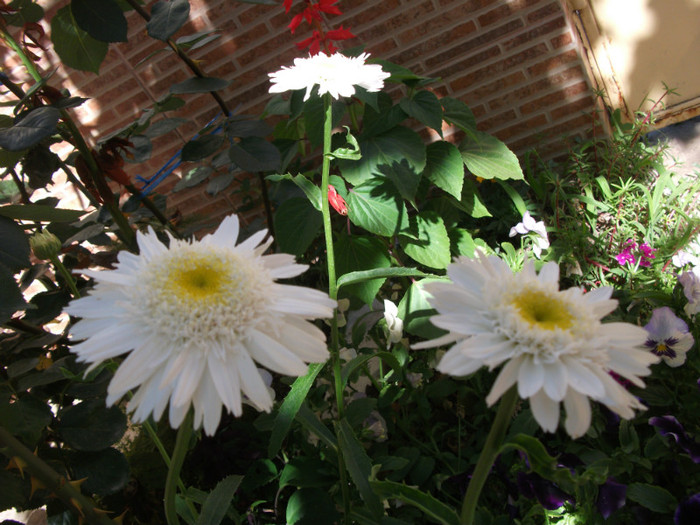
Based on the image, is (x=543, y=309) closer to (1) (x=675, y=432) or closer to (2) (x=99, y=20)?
(1) (x=675, y=432)

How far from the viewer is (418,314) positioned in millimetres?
1256

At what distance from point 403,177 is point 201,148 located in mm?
584

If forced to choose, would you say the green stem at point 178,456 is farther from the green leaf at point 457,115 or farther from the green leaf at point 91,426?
the green leaf at point 457,115

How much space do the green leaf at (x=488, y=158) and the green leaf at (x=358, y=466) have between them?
1009 millimetres

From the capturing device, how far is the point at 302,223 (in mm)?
1305

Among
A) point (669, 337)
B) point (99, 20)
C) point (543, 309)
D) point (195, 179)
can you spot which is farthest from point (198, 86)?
point (669, 337)

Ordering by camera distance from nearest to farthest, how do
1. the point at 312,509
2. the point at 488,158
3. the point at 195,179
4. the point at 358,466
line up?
the point at 358,466
the point at 312,509
the point at 488,158
the point at 195,179

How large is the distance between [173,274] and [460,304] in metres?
0.29

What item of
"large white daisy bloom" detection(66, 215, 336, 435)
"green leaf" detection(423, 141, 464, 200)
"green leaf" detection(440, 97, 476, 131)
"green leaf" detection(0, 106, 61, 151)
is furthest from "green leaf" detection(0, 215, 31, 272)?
"green leaf" detection(440, 97, 476, 131)

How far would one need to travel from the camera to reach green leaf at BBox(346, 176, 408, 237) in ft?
4.22

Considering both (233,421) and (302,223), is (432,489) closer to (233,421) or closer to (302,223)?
(233,421)

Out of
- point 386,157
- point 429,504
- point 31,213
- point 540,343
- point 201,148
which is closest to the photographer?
point 540,343

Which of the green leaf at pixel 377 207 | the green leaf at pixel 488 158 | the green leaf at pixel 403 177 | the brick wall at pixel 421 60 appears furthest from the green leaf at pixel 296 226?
the brick wall at pixel 421 60

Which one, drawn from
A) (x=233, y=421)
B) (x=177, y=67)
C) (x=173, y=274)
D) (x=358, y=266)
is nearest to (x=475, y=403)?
(x=358, y=266)
